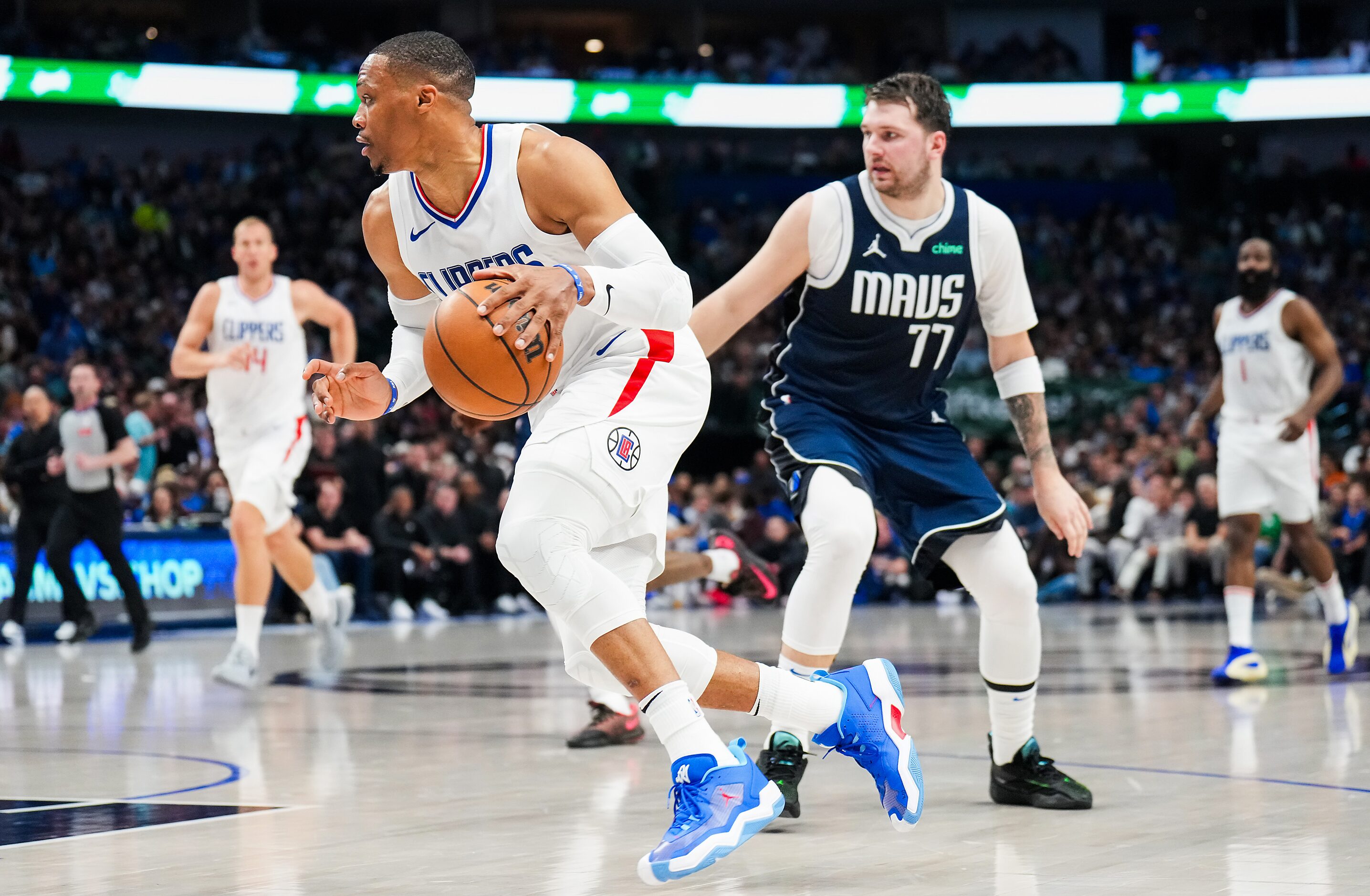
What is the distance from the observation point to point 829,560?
4.55m

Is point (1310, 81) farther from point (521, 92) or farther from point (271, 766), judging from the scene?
point (271, 766)

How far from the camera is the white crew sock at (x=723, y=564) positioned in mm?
6762

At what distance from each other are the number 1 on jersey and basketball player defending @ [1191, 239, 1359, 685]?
416 centimetres

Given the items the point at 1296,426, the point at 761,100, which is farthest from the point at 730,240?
the point at 1296,426

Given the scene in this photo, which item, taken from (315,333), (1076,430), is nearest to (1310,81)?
(1076,430)

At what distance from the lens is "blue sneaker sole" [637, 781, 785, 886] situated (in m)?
3.29

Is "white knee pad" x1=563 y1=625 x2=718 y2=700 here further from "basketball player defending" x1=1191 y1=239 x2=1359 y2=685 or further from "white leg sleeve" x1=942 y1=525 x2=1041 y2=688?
"basketball player defending" x1=1191 y1=239 x2=1359 y2=685

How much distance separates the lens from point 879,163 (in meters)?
4.75

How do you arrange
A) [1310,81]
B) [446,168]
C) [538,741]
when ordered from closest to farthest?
1. [446,168]
2. [538,741]
3. [1310,81]

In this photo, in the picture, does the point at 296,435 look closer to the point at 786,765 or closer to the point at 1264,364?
the point at 786,765

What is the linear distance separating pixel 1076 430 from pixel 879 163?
18.3m

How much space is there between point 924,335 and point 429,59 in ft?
5.94

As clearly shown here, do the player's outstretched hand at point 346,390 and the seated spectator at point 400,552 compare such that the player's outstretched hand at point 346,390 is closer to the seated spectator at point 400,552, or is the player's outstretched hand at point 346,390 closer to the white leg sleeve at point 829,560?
the white leg sleeve at point 829,560

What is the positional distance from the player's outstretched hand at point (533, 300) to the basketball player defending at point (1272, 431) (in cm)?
594
